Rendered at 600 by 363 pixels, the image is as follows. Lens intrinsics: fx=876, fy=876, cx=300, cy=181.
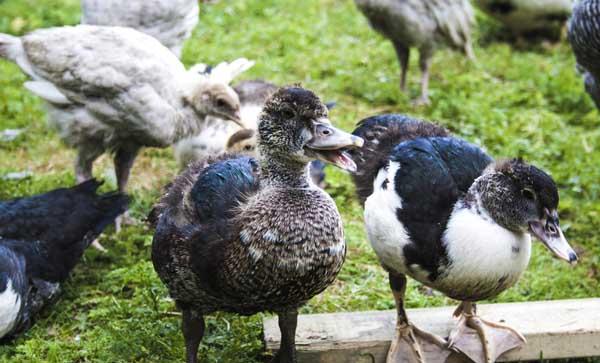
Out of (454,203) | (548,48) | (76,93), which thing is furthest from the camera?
(548,48)

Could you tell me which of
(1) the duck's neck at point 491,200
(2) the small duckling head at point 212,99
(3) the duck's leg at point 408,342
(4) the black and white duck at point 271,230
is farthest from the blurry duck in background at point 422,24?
(4) the black and white duck at point 271,230

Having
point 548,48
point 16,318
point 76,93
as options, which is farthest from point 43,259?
point 548,48

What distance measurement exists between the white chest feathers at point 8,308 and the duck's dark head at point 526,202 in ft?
7.99

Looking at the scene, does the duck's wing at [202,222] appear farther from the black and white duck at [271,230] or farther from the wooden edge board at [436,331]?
the wooden edge board at [436,331]

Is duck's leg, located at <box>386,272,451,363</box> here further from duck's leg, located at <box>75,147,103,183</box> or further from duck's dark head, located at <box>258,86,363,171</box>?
duck's leg, located at <box>75,147,103,183</box>

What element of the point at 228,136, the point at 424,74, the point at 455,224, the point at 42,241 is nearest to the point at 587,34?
the point at 424,74

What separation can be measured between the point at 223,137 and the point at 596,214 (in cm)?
270

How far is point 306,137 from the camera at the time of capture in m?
3.63

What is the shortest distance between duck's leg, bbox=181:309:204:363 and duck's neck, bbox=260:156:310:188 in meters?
0.79

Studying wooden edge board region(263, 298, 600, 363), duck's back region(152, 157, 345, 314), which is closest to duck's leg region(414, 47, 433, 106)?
wooden edge board region(263, 298, 600, 363)

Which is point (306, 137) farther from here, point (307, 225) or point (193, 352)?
point (193, 352)

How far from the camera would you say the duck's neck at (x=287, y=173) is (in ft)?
12.3

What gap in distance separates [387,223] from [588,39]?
111 inches

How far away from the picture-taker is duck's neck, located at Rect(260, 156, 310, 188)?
3.74 meters
